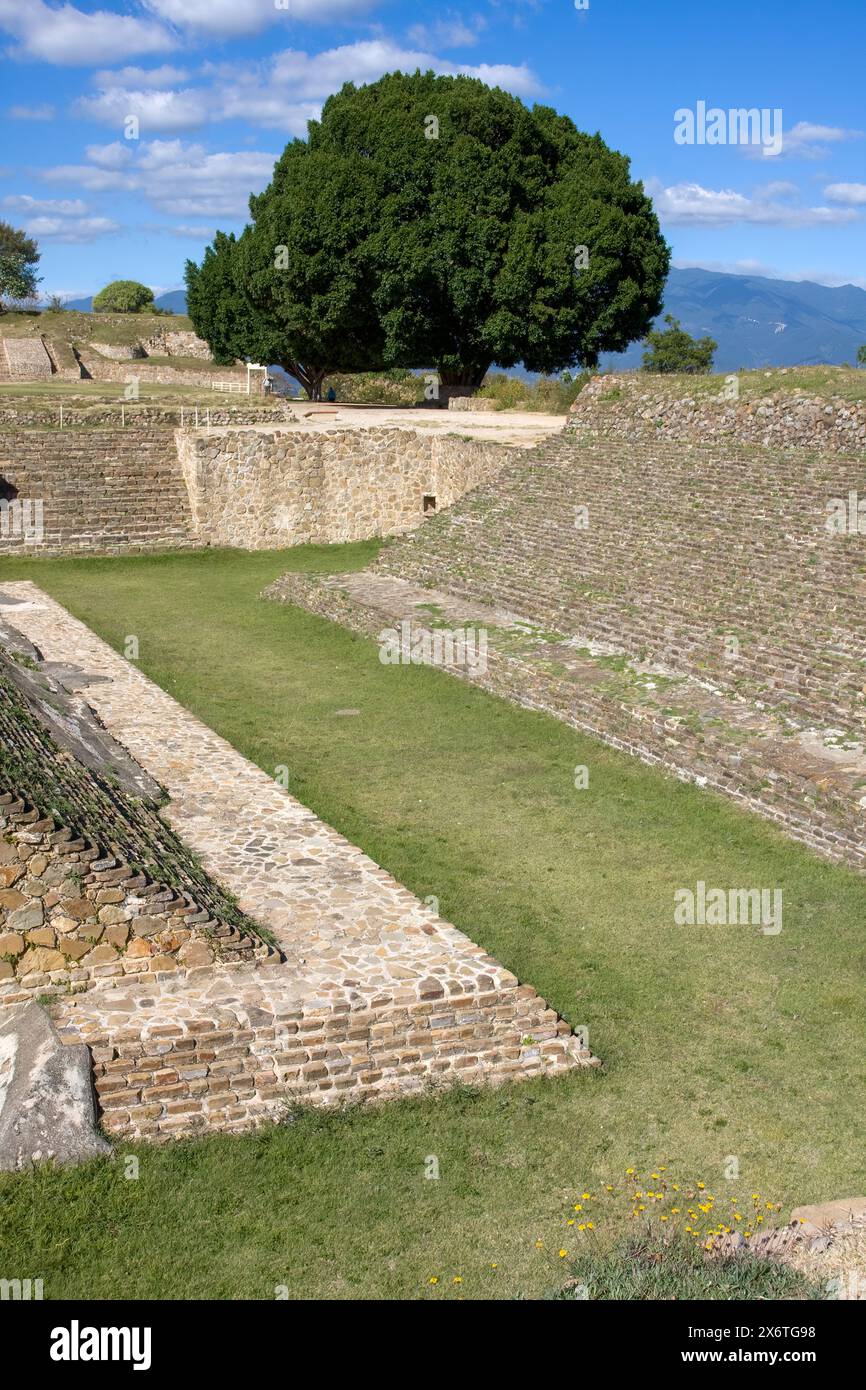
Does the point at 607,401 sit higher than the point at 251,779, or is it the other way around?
the point at 607,401

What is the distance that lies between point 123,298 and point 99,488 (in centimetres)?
3156

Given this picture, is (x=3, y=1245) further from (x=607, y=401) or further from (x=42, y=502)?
(x=42, y=502)

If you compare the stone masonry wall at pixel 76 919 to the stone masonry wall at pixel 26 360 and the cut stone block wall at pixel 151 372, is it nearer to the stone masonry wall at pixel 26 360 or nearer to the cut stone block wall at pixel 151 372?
the stone masonry wall at pixel 26 360

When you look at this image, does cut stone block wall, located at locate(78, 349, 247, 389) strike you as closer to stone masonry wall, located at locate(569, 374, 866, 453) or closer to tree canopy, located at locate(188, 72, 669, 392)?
tree canopy, located at locate(188, 72, 669, 392)

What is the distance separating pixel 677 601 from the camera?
13445 mm

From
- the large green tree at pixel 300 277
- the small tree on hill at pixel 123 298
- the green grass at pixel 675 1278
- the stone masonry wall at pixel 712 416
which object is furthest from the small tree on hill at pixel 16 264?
the green grass at pixel 675 1278

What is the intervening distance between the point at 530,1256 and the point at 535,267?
25416 millimetres

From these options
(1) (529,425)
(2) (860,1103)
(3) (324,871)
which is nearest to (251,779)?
(3) (324,871)

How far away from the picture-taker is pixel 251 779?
9984mm

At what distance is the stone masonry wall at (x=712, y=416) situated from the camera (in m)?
15.0

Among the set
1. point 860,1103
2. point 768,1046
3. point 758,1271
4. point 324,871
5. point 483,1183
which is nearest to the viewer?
point 758,1271

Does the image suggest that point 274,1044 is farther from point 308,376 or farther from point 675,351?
point 675,351

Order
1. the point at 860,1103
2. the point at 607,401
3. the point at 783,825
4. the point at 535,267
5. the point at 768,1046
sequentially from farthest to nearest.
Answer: the point at 535,267, the point at 607,401, the point at 783,825, the point at 768,1046, the point at 860,1103

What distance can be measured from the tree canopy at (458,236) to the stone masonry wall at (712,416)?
9.44 meters
